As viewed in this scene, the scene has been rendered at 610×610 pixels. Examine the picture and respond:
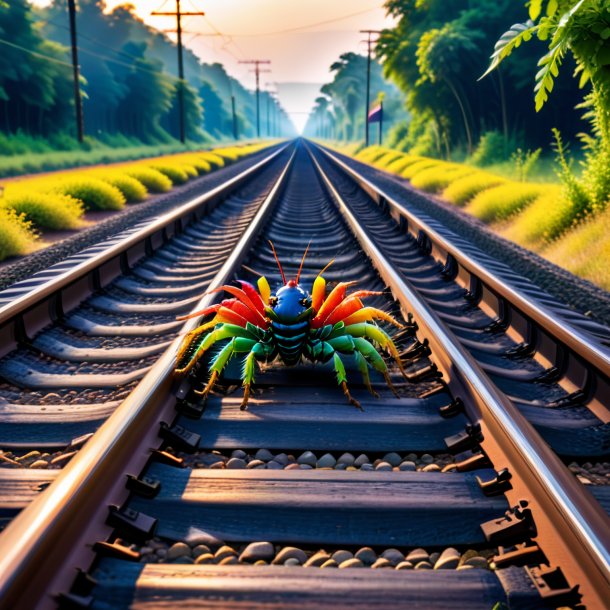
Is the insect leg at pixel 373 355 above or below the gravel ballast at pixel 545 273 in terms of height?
above

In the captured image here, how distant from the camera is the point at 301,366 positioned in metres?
4.22

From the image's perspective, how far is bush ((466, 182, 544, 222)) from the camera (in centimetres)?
1331

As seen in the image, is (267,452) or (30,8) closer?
(267,452)

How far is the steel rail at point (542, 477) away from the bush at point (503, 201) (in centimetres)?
986

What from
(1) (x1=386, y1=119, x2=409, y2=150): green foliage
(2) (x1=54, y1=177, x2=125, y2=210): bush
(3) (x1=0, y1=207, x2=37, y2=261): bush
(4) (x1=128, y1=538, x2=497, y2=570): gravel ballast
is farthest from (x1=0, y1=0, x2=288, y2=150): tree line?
(1) (x1=386, y1=119, x2=409, y2=150): green foliage

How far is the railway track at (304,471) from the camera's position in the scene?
215cm

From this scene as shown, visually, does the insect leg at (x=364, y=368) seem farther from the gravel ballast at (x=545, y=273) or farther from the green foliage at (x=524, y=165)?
the green foliage at (x=524, y=165)

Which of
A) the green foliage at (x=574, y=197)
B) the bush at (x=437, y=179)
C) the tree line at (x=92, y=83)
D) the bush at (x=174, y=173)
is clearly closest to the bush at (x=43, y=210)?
the tree line at (x=92, y=83)

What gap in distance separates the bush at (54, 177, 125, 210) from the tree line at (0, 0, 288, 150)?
384 centimetres

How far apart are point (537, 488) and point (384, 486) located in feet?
1.99

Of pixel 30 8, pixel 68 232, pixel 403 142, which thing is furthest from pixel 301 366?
pixel 30 8

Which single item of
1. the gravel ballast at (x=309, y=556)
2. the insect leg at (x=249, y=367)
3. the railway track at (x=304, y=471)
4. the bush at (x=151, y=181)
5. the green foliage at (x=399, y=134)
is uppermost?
the green foliage at (x=399, y=134)

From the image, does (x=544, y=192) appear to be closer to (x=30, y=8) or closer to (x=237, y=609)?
(x=237, y=609)

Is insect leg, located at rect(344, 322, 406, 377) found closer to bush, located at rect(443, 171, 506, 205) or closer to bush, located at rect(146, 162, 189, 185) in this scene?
bush, located at rect(443, 171, 506, 205)
